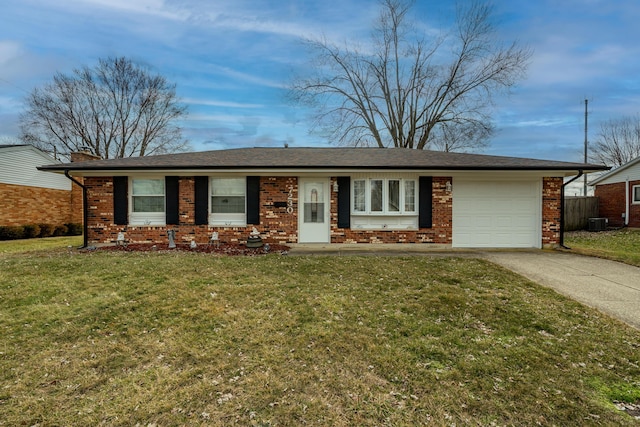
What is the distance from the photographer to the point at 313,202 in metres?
10.1

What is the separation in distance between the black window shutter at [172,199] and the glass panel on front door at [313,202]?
13.4 ft

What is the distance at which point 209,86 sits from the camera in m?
16.6

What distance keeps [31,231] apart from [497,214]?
2002 centimetres

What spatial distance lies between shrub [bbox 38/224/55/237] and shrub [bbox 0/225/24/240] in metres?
1.18

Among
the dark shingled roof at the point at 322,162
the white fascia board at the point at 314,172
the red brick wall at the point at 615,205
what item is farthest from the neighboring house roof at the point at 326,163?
the red brick wall at the point at 615,205

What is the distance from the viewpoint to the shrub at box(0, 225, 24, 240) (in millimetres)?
13906

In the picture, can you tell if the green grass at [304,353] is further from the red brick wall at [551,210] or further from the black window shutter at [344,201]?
the red brick wall at [551,210]

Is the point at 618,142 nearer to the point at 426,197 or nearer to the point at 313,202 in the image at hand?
the point at 426,197

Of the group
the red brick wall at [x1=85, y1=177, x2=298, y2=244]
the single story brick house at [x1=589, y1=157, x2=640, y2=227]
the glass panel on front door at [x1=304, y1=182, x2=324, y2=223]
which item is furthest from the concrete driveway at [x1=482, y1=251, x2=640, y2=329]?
the single story brick house at [x1=589, y1=157, x2=640, y2=227]

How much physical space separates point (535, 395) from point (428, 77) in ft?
81.0

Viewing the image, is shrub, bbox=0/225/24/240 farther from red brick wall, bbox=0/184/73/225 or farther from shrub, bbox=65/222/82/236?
shrub, bbox=65/222/82/236

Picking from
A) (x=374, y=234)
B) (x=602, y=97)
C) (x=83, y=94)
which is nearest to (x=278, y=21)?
(x=374, y=234)

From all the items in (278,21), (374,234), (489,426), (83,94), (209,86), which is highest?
(83,94)

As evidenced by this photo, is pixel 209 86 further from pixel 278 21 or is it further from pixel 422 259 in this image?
pixel 422 259
